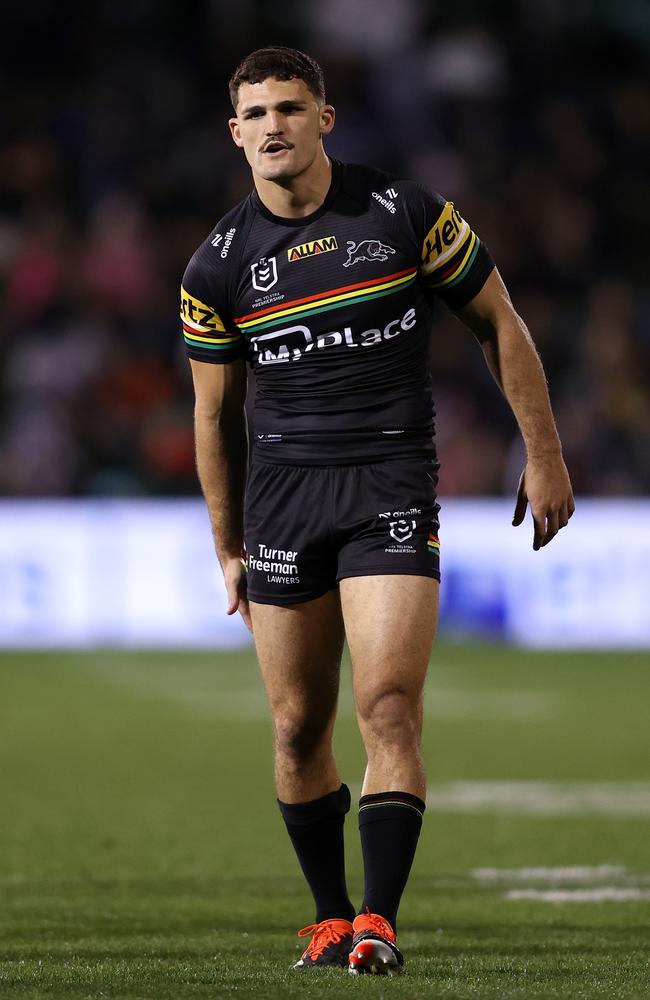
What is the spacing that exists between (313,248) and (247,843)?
334 centimetres

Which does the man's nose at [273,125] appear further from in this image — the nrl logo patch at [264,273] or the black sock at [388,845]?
the black sock at [388,845]

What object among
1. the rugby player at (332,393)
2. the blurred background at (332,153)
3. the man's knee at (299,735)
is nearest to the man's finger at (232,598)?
the rugby player at (332,393)

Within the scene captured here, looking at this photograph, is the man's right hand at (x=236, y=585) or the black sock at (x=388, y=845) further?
the man's right hand at (x=236, y=585)

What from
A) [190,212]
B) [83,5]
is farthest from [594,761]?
[83,5]

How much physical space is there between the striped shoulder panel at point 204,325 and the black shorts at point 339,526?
368mm

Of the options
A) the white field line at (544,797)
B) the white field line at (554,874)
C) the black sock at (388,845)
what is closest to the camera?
the black sock at (388,845)

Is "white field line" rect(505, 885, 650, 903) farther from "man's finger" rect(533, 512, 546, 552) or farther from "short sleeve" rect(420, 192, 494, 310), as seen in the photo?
"short sleeve" rect(420, 192, 494, 310)

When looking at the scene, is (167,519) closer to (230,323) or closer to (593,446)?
(593,446)

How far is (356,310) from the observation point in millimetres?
4820

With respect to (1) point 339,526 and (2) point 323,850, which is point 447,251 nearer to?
(1) point 339,526

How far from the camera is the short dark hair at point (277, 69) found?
15.9 ft

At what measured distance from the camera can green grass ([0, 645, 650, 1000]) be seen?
15.1 feet

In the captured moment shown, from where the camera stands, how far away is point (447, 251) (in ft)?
15.8

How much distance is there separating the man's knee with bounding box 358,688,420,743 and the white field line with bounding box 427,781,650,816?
3.58 m
